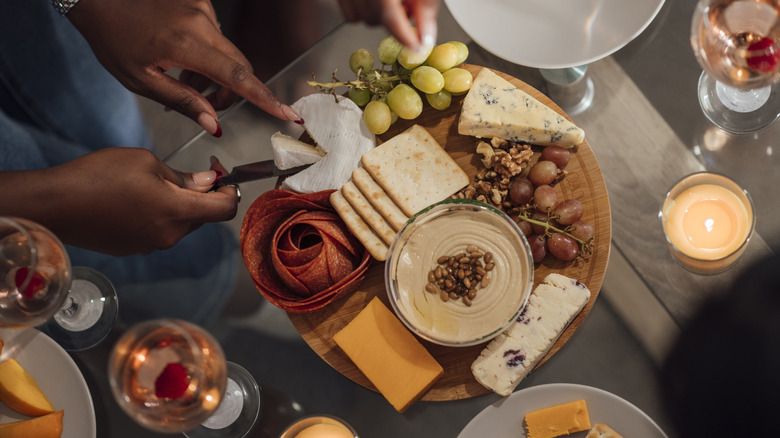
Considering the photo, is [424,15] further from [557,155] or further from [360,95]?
[557,155]

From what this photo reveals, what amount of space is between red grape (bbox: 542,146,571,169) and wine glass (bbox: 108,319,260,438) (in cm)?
66

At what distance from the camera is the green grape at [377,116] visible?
1085 millimetres

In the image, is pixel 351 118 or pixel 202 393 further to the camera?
pixel 351 118

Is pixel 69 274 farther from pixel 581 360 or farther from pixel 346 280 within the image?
pixel 581 360

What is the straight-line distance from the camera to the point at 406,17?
0.97 metres

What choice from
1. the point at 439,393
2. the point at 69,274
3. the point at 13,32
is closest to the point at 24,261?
the point at 69,274

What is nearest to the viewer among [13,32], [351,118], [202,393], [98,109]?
[202,393]

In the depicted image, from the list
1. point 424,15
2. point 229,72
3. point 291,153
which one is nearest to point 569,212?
point 424,15

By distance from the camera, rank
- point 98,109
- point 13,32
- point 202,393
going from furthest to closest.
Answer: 1. point 98,109
2. point 13,32
3. point 202,393

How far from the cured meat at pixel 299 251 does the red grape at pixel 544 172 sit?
0.33 metres

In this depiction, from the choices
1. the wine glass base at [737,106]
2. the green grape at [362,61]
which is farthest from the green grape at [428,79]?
the wine glass base at [737,106]

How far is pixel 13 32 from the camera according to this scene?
1247 mm

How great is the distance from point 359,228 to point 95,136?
0.71m

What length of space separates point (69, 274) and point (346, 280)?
1.56 ft
